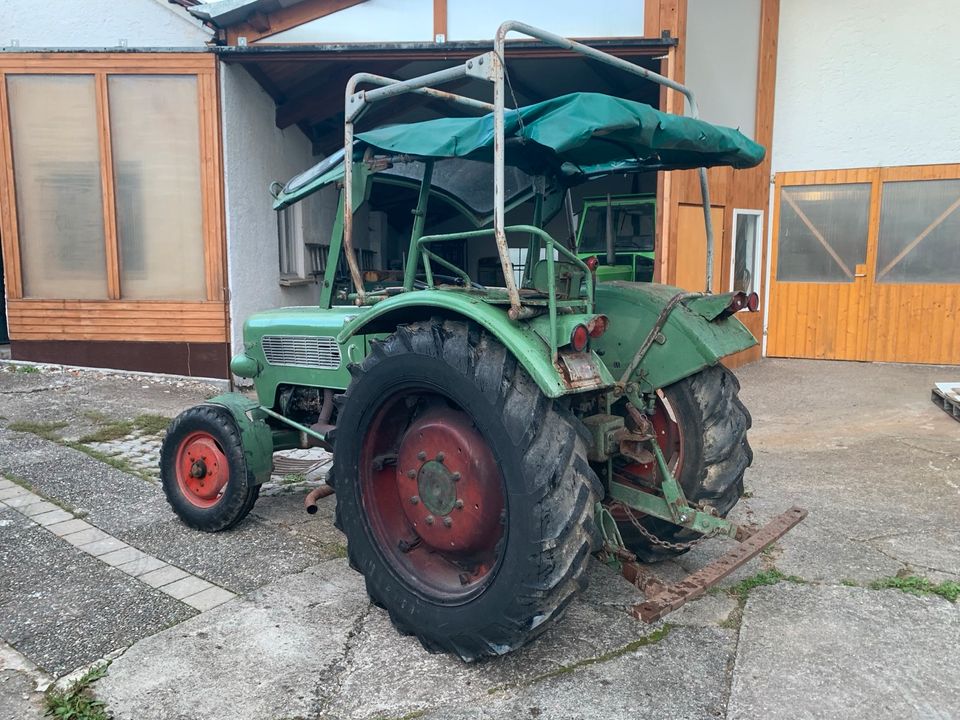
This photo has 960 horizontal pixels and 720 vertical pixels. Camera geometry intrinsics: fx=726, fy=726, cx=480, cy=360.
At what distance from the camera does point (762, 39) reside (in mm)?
9266

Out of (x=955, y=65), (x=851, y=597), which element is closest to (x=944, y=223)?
(x=955, y=65)

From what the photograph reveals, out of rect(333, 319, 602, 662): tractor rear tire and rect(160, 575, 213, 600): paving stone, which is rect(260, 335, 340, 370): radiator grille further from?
rect(160, 575, 213, 600): paving stone

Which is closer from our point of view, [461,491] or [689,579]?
[689,579]

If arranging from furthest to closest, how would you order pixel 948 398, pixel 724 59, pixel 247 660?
1. pixel 724 59
2. pixel 948 398
3. pixel 247 660

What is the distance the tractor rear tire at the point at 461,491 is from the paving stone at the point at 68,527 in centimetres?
203

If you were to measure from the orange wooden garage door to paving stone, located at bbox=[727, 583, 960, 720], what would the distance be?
7.14 metres

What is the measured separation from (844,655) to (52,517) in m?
4.27

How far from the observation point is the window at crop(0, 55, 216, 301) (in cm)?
788

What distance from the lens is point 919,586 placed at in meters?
3.43

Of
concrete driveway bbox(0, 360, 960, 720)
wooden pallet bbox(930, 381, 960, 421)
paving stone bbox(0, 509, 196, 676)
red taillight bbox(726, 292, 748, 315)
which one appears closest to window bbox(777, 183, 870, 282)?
wooden pallet bbox(930, 381, 960, 421)

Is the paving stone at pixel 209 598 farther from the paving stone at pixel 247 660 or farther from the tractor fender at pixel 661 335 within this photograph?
the tractor fender at pixel 661 335

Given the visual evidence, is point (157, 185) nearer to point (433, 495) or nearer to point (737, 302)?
point (433, 495)

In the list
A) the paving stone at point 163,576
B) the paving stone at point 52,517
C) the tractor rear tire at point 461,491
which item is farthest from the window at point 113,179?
the tractor rear tire at point 461,491

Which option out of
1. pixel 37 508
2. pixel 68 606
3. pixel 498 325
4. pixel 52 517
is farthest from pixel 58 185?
pixel 498 325
